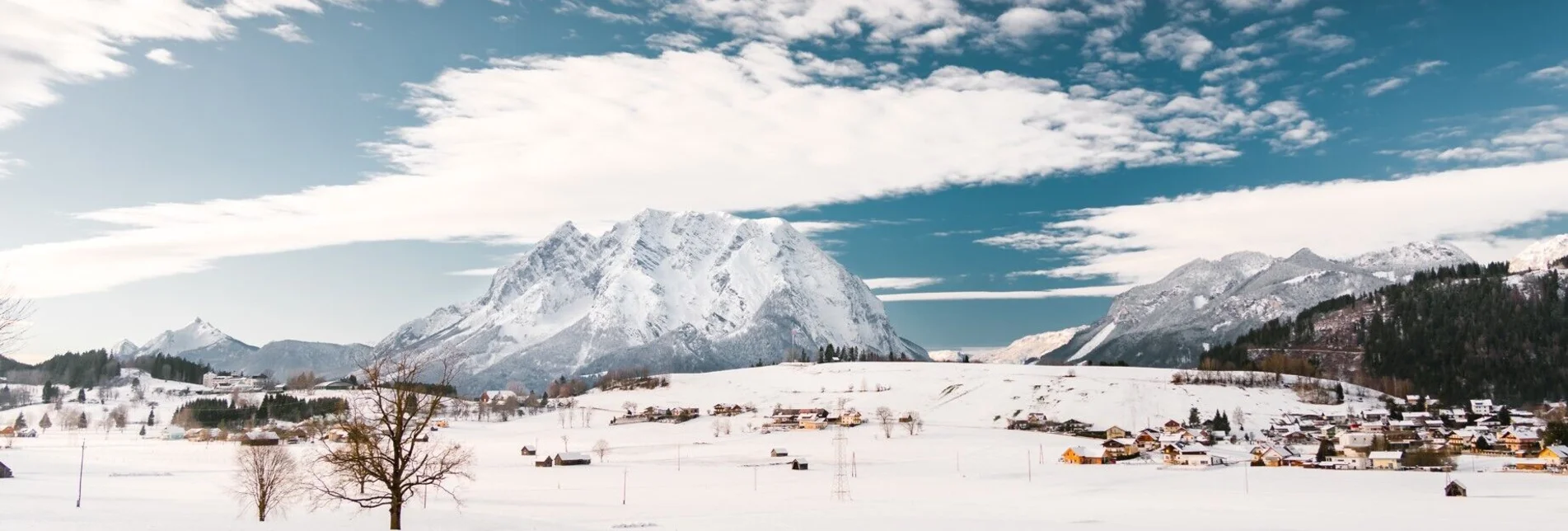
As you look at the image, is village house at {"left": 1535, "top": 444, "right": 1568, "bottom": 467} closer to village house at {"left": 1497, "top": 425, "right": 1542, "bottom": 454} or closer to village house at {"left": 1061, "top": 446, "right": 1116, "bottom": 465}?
village house at {"left": 1497, "top": 425, "right": 1542, "bottom": 454}

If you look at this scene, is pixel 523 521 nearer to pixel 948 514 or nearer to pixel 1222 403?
pixel 948 514

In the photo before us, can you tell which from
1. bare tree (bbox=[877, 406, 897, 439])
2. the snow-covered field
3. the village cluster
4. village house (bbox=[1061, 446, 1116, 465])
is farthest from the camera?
bare tree (bbox=[877, 406, 897, 439])

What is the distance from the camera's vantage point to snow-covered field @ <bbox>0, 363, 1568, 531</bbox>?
5278cm

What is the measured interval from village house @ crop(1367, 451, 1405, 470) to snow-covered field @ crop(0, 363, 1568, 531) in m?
6.08

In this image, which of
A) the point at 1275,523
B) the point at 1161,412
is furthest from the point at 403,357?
the point at 1161,412

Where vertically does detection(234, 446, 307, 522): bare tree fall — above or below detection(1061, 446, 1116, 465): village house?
above

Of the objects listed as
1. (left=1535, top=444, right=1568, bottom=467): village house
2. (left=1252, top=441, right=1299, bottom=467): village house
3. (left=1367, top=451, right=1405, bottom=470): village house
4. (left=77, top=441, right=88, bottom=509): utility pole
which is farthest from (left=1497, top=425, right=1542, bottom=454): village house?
(left=77, top=441, right=88, bottom=509): utility pole

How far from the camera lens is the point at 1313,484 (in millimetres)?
81812

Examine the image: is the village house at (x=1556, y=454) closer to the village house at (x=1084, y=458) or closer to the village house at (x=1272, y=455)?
the village house at (x=1272, y=455)

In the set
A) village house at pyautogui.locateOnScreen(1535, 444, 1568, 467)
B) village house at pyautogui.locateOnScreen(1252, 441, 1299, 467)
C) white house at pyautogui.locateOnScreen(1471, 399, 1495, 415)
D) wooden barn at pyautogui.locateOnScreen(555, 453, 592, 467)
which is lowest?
wooden barn at pyautogui.locateOnScreen(555, 453, 592, 467)

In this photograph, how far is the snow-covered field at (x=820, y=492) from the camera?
5278cm

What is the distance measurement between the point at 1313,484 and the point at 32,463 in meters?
119

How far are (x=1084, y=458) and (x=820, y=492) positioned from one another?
46.8 metres

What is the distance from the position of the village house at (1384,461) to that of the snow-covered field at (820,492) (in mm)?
6084
